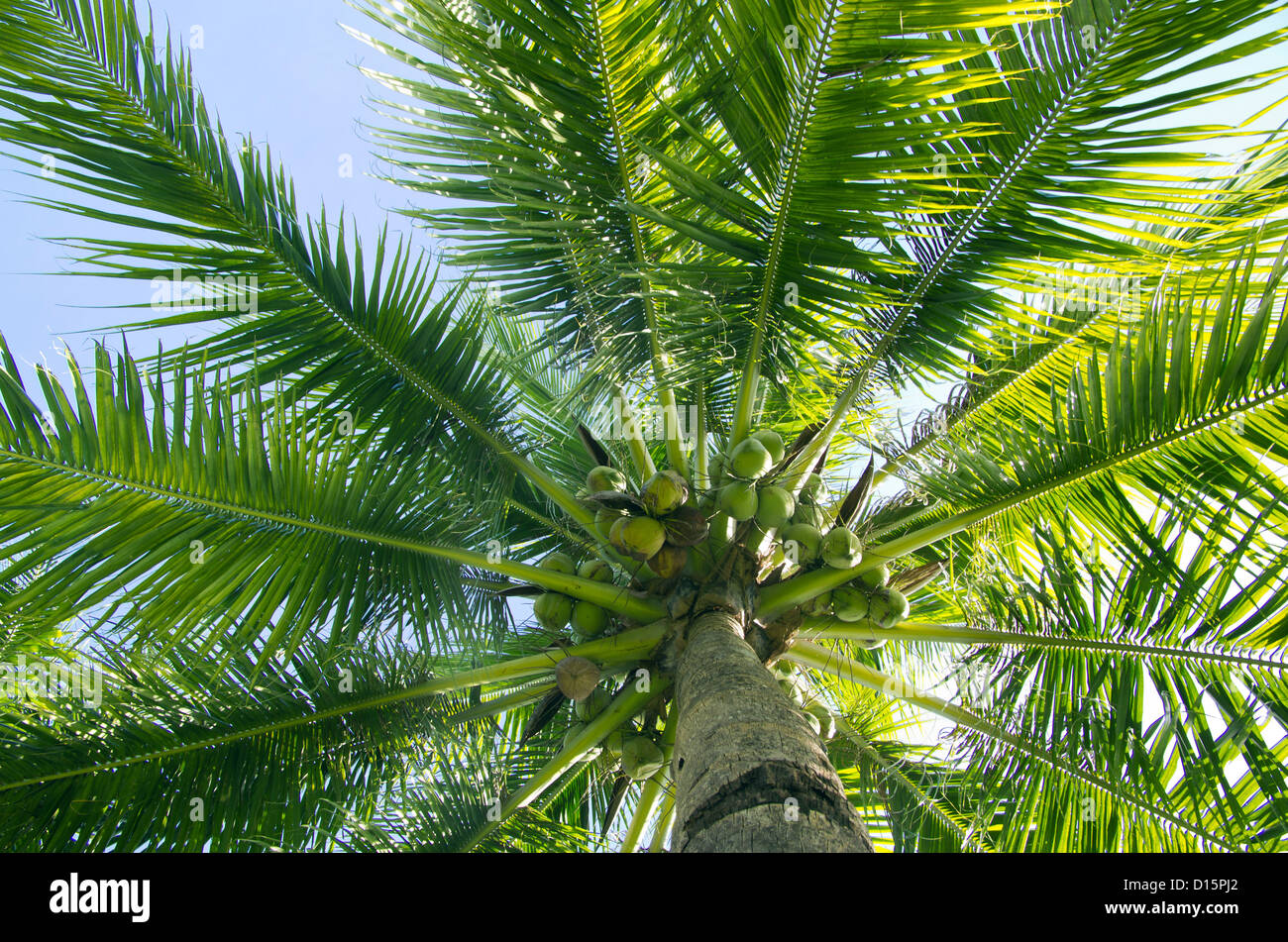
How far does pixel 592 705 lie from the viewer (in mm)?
3424

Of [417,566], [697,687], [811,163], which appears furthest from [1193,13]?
[417,566]

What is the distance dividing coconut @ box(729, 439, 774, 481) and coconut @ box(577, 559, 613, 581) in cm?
81

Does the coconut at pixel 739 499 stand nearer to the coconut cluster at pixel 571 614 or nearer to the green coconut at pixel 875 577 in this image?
the green coconut at pixel 875 577

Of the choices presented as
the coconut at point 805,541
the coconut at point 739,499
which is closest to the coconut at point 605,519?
the coconut at point 739,499

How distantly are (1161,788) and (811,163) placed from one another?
2503mm

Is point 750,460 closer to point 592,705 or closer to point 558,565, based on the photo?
point 558,565

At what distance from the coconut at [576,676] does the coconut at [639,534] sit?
44cm

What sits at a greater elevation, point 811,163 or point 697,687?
point 811,163

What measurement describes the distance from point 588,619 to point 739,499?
2.52ft

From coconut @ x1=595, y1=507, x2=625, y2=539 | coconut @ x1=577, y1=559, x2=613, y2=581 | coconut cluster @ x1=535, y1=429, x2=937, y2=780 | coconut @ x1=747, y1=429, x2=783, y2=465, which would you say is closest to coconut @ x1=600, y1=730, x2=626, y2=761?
coconut cluster @ x1=535, y1=429, x2=937, y2=780

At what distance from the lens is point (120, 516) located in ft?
8.68

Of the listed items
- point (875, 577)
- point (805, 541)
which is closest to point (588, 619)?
point (805, 541)

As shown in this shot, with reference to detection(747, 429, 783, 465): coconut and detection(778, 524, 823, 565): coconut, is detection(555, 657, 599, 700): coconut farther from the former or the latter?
detection(747, 429, 783, 465): coconut
